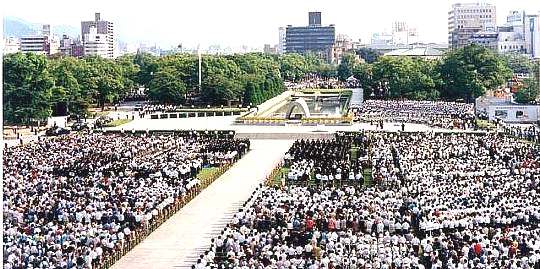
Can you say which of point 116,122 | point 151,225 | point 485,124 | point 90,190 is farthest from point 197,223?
point 116,122

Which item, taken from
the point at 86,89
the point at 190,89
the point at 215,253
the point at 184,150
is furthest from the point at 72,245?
the point at 190,89

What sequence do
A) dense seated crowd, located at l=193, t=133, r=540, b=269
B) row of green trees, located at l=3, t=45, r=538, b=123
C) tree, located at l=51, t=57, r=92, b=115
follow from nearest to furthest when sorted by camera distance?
dense seated crowd, located at l=193, t=133, r=540, b=269
tree, located at l=51, t=57, r=92, b=115
row of green trees, located at l=3, t=45, r=538, b=123

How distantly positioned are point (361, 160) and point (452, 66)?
1683 inches

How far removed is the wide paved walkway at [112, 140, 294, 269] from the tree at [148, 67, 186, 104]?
118ft

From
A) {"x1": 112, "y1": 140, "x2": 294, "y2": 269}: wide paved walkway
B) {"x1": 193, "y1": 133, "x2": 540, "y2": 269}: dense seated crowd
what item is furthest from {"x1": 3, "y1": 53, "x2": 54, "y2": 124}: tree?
{"x1": 193, "y1": 133, "x2": 540, "y2": 269}: dense seated crowd

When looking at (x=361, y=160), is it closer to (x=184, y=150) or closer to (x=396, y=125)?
(x=184, y=150)

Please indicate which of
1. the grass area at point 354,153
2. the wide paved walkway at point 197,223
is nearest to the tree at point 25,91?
the wide paved walkway at point 197,223

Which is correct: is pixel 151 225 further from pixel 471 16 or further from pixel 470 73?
pixel 471 16

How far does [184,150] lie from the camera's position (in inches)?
1470

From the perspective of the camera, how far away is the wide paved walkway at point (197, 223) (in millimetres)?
19156

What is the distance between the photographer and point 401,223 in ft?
64.3

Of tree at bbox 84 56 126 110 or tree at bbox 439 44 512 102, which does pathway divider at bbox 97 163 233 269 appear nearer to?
tree at bbox 84 56 126 110

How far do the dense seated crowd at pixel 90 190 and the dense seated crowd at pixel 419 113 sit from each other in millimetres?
16163

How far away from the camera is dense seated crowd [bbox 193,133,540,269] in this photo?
642 inches
